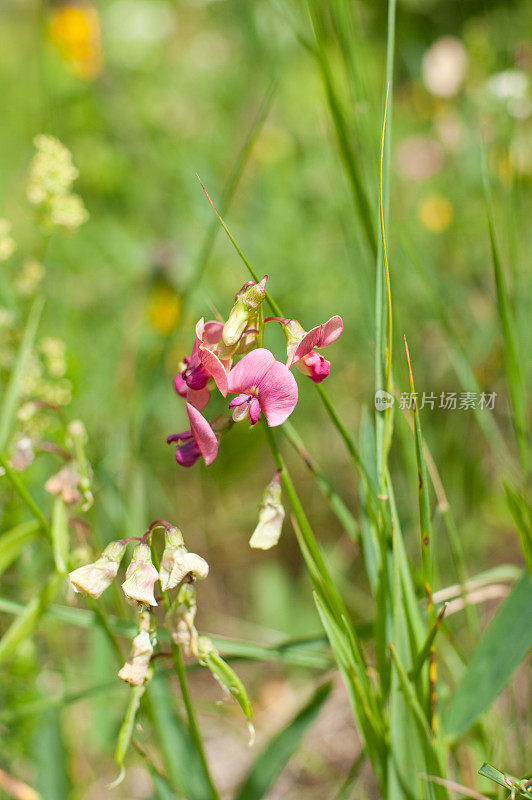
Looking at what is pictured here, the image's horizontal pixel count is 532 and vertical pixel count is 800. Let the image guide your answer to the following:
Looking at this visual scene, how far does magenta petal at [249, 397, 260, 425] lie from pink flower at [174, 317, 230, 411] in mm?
32

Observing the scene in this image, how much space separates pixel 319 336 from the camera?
740 millimetres

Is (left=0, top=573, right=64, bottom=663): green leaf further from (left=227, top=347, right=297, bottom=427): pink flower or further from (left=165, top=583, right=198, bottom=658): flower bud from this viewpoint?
(left=227, top=347, right=297, bottom=427): pink flower

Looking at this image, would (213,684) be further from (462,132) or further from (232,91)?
(232,91)

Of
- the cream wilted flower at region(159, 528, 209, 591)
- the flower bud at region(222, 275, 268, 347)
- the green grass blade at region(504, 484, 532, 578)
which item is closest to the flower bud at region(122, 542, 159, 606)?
the cream wilted flower at region(159, 528, 209, 591)

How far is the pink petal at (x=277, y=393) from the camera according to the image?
0.70 meters

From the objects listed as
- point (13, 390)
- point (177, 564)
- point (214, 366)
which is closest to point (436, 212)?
point (13, 390)

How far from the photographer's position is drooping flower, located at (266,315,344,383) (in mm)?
730

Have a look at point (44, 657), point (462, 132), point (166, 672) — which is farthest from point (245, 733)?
point (462, 132)

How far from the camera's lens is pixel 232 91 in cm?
310

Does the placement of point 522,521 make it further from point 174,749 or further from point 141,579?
point 174,749

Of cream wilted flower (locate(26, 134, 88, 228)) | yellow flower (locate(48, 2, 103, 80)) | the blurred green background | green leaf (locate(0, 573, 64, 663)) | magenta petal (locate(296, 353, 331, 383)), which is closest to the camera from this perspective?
magenta petal (locate(296, 353, 331, 383))

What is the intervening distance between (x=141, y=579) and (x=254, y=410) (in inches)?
8.4

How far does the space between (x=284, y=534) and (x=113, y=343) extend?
0.84 meters

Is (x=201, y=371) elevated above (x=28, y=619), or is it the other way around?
(x=201, y=371)
